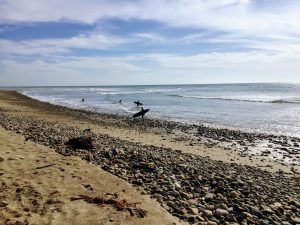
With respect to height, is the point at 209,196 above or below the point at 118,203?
below

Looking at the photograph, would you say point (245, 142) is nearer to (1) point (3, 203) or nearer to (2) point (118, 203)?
(2) point (118, 203)

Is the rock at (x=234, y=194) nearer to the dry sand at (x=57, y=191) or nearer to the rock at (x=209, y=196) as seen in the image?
the rock at (x=209, y=196)

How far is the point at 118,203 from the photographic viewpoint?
7.45 m

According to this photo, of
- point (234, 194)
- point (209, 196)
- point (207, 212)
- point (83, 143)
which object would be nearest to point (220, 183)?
point (234, 194)

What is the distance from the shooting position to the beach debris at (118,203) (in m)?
7.15

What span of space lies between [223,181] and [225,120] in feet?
69.5

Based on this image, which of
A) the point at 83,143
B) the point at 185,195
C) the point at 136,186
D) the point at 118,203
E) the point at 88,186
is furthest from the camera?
the point at 83,143

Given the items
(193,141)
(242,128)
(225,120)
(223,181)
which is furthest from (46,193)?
(225,120)

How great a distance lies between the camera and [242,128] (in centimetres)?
2544

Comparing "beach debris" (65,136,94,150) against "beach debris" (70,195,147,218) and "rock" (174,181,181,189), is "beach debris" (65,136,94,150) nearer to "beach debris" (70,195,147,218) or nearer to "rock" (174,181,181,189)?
"rock" (174,181,181,189)

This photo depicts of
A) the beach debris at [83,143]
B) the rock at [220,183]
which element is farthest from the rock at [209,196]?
the beach debris at [83,143]

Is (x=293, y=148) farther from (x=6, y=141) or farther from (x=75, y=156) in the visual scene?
(x=6, y=141)

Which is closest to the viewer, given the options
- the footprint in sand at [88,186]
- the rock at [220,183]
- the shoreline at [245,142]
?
the footprint in sand at [88,186]

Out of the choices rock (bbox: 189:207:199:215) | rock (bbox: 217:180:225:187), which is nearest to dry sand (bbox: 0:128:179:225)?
rock (bbox: 189:207:199:215)
